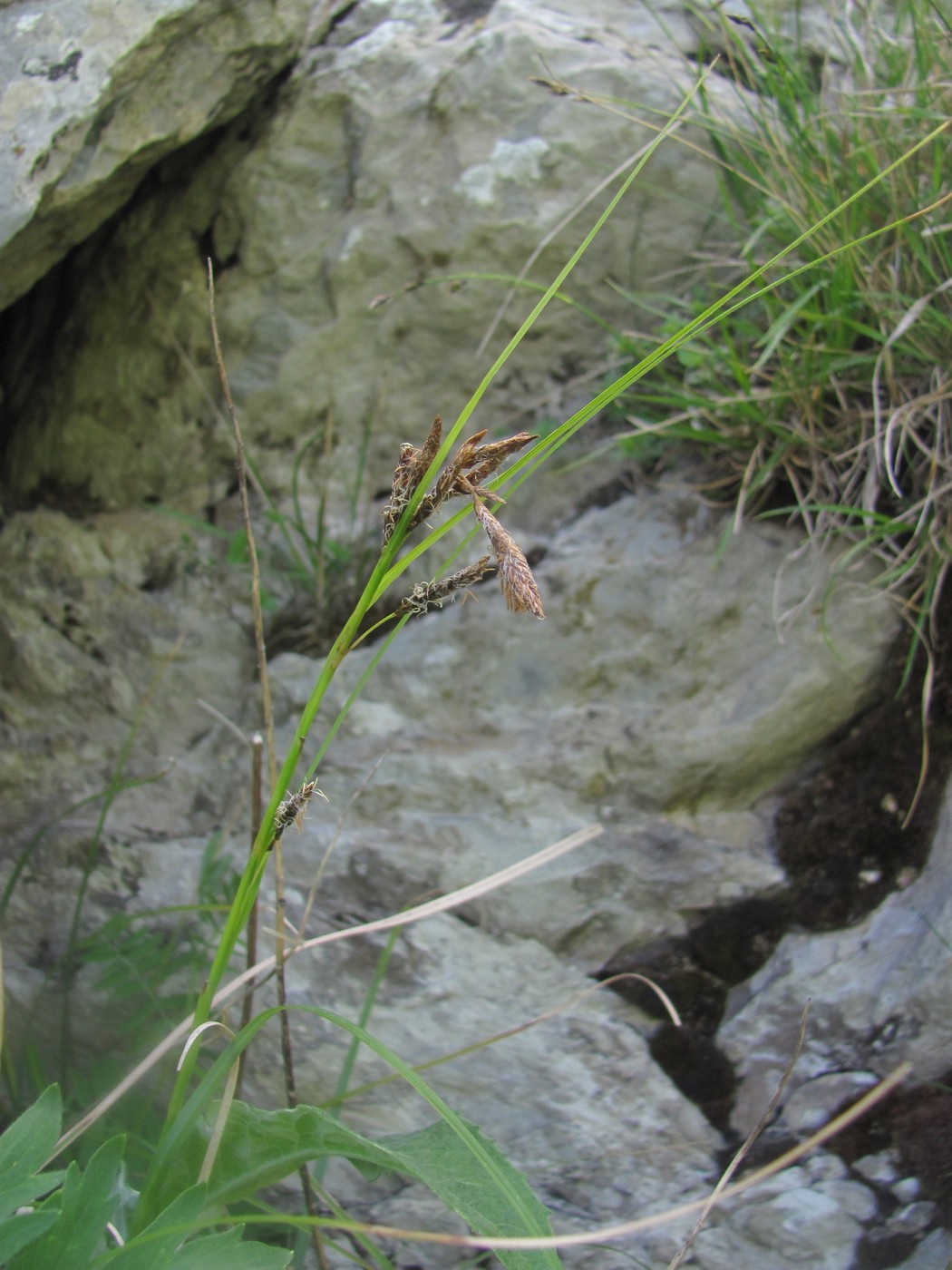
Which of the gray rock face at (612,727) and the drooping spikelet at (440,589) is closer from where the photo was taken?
the drooping spikelet at (440,589)

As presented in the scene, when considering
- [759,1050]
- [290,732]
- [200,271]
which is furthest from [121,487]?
[759,1050]

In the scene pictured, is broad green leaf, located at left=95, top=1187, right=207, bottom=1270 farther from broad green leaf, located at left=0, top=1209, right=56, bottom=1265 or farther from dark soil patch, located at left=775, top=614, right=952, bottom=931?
dark soil patch, located at left=775, top=614, right=952, bottom=931

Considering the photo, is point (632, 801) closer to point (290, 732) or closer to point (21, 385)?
point (290, 732)

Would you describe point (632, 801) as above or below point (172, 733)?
below

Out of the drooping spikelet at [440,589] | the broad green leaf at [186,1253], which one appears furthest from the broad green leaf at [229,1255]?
the drooping spikelet at [440,589]

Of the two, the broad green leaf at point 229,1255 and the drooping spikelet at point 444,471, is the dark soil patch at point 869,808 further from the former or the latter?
the drooping spikelet at point 444,471

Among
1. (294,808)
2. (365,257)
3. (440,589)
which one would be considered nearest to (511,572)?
(440,589)
